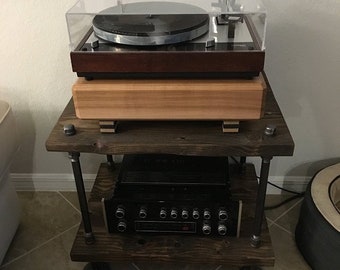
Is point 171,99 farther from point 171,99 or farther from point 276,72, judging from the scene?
point 276,72

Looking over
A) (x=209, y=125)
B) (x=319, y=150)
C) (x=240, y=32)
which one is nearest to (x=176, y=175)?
(x=209, y=125)

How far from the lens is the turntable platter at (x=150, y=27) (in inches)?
31.8

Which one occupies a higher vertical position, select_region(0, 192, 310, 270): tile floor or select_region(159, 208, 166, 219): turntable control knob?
select_region(159, 208, 166, 219): turntable control knob

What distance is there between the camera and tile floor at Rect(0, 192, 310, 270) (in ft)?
4.00

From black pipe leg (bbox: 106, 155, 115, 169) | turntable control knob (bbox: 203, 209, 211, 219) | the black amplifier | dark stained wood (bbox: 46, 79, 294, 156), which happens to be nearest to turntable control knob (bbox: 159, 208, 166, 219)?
the black amplifier

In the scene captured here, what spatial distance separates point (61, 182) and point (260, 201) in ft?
2.70

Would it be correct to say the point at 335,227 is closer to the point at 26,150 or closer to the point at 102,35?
the point at 102,35

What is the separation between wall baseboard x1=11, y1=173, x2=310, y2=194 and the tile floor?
0.08 ft

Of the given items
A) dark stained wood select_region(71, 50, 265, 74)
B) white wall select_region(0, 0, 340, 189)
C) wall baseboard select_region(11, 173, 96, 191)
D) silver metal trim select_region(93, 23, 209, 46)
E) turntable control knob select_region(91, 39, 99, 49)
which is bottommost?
wall baseboard select_region(11, 173, 96, 191)

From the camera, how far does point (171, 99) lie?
32.7 inches

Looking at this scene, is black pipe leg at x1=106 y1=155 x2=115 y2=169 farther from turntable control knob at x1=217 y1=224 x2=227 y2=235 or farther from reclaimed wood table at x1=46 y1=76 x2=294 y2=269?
turntable control knob at x1=217 y1=224 x2=227 y2=235

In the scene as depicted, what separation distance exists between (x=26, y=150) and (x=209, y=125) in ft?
2.62

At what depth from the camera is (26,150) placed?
143cm

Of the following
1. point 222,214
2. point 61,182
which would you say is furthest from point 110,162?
point 222,214
